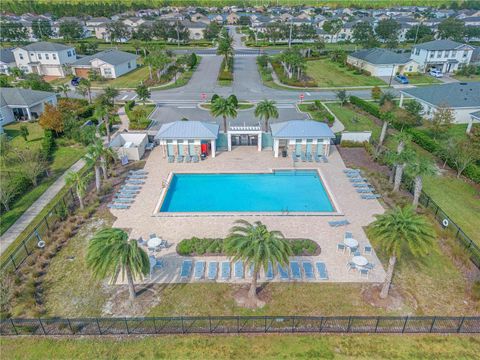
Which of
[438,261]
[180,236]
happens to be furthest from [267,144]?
[438,261]

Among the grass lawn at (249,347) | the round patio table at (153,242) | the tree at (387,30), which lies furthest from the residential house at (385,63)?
Result: the round patio table at (153,242)

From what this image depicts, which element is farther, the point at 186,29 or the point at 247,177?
the point at 186,29

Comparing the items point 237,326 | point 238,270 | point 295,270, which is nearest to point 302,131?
point 295,270

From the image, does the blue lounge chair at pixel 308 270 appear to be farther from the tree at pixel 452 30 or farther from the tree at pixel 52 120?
the tree at pixel 452 30

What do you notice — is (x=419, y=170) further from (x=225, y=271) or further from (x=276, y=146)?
(x=225, y=271)

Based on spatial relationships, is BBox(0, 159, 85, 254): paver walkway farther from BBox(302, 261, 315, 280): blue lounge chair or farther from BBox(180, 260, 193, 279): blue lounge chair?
BBox(302, 261, 315, 280): blue lounge chair

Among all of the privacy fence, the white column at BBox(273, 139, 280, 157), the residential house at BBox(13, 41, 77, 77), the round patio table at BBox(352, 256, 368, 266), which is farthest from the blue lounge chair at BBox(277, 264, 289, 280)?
the residential house at BBox(13, 41, 77, 77)

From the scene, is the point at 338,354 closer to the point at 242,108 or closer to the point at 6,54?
the point at 242,108
